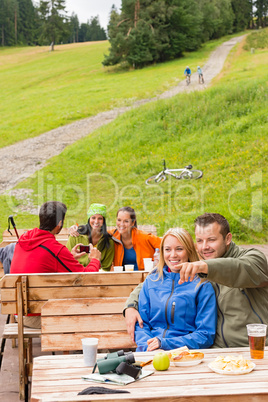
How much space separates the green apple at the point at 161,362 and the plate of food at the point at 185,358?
0.28 ft

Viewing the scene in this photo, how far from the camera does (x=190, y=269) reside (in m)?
3.00

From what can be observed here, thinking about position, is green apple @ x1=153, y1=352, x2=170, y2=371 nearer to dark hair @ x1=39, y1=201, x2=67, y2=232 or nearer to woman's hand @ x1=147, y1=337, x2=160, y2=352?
woman's hand @ x1=147, y1=337, x2=160, y2=352

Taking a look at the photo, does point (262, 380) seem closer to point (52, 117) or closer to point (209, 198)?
point (209, 198)

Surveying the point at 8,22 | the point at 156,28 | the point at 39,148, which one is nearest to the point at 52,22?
the point at 8,22

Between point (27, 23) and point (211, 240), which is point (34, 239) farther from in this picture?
point (27, 23)

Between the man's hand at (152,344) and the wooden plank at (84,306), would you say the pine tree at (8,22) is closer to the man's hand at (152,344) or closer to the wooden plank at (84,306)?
the wooden plank at (84,306)

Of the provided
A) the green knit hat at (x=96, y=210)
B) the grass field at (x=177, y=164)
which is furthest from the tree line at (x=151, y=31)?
the green knit hat at (x=96, y=210)

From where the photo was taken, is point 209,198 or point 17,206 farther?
point 17,206

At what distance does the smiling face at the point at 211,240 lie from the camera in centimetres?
384

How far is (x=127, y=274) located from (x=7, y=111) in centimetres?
3315

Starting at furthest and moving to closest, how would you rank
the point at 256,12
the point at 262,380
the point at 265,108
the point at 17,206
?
1. the point at 256,12
2. the point at 265,108
3. the point at 17,206
4. the point at 262,380

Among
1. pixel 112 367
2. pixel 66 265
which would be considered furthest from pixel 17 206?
pixel 112 367

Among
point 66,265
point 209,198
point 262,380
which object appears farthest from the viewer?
point 209,198

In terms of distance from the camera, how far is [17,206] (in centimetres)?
1741
